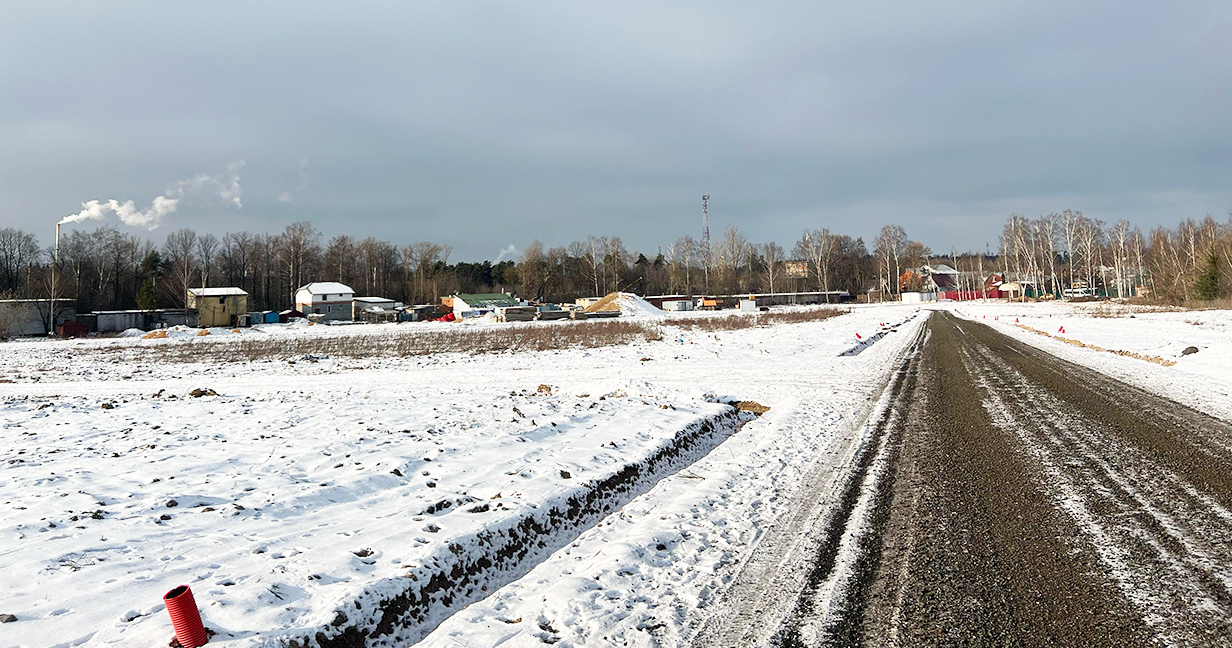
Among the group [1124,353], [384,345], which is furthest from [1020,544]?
[384,345]

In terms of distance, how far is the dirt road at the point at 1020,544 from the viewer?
3.64 m

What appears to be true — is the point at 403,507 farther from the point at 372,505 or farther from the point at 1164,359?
the point at 1164,359

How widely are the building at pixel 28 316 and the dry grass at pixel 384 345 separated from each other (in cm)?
2587

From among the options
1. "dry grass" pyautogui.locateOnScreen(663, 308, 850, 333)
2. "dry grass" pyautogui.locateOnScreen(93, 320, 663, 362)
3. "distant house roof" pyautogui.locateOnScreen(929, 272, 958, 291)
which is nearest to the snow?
"dry grass" pyautogui.locateOnScreen(93, 320, 663, 362)

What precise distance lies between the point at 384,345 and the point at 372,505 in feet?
105

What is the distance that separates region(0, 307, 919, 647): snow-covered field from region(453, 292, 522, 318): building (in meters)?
70.0

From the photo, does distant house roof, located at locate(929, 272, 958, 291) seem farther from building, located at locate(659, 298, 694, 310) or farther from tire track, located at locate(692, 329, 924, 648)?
tire track, located at locate(692, 329, 924, 648)

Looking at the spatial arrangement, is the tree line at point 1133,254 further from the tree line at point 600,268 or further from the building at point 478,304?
the building at point 478,304

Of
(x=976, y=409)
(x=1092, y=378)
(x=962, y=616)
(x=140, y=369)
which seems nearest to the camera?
(x=962, y=616)

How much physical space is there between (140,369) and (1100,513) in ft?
102

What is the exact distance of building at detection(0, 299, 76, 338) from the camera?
54.3 metres

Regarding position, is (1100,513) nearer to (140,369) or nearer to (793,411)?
(793,411)

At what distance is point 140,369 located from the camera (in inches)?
1016

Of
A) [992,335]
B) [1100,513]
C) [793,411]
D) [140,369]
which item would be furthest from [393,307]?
[1100,513]
